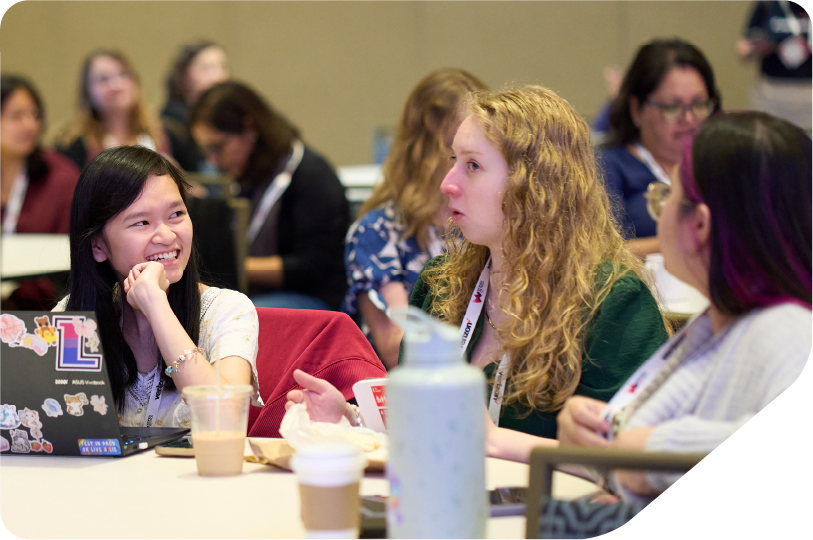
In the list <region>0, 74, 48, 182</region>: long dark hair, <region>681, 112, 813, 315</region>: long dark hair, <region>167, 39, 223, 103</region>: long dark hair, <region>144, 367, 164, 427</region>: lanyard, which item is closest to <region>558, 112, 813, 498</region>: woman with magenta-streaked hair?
<region>681, 112, 813, 315</region>: long dark hair

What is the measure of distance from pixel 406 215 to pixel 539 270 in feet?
3.80

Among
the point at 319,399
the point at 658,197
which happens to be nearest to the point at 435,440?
the point at 319,399

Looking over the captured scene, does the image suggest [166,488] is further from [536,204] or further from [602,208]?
[602,208]

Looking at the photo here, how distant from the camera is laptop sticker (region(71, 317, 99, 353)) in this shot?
1.20 m

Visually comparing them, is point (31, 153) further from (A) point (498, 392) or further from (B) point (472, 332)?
(A) point (498, 392)

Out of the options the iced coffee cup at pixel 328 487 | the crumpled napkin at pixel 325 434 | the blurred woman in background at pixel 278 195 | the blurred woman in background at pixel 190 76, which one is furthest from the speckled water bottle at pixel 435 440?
the blurred woman in background at pixel 190 76

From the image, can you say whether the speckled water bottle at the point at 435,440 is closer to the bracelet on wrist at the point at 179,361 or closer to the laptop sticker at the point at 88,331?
the laptop sticker at the point at 88,331

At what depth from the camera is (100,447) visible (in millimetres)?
1274

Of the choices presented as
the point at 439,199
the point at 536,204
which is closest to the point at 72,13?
the point at 439,199

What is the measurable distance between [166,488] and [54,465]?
24 cm

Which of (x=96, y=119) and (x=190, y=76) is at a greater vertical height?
(x=190, y=76)

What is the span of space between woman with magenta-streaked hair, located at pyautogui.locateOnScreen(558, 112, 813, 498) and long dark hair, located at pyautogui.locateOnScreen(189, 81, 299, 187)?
8.95ft

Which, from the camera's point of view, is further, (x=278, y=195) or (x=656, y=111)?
(x=278, y=195)

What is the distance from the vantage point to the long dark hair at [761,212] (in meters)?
0.89
